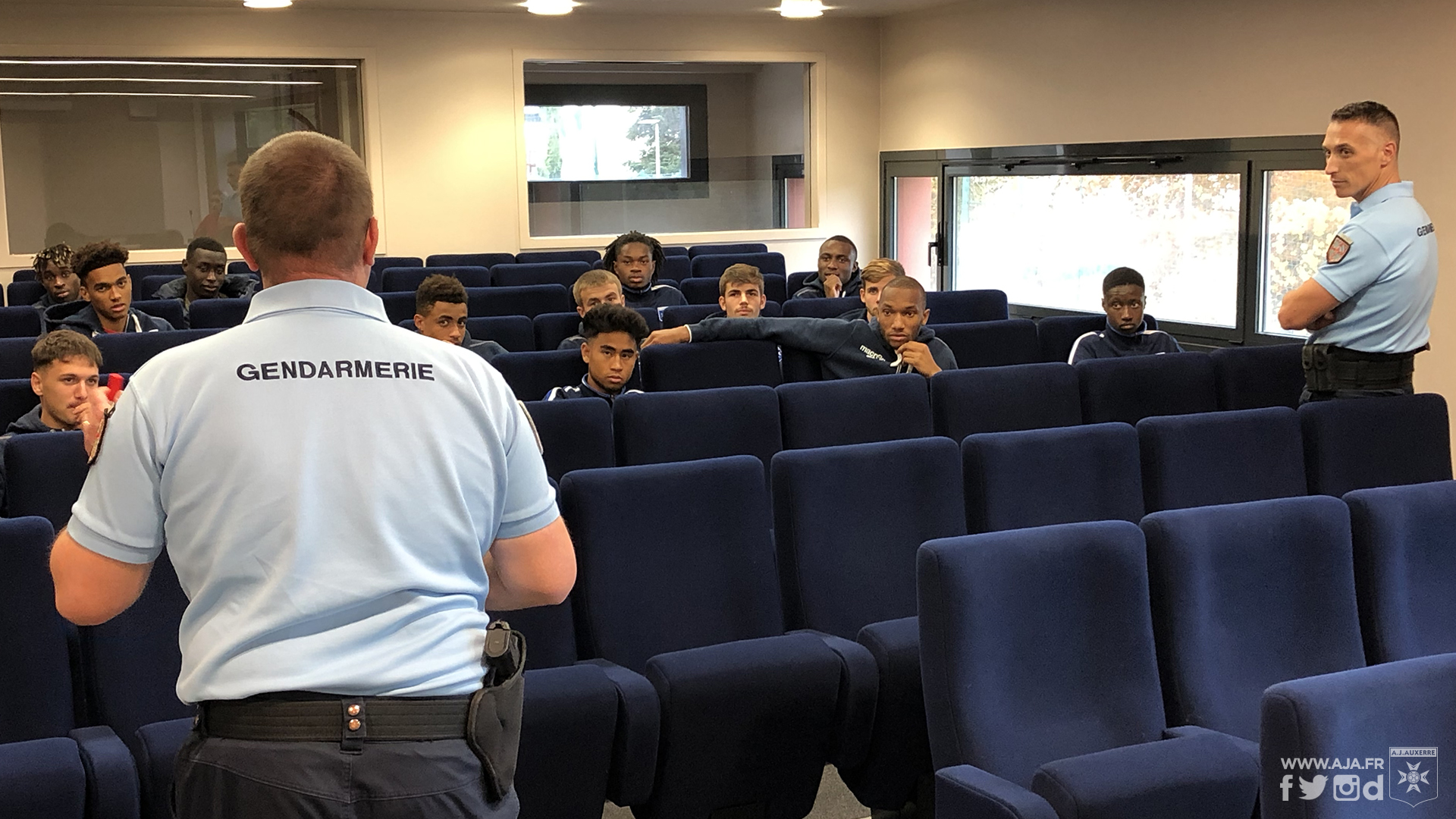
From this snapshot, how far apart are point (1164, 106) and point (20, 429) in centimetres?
744

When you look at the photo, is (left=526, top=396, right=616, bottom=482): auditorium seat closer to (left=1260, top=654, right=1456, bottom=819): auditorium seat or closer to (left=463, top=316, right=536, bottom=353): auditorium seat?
(left=463, top=316, right=536, bottom=353): auditorium seat

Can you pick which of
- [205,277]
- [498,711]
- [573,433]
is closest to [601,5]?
[205,277]

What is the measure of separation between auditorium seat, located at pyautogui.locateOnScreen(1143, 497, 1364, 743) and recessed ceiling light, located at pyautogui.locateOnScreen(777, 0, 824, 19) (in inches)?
348

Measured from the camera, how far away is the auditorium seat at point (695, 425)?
13.8 ft

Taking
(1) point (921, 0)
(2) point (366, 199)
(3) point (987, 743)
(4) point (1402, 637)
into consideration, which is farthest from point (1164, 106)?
(2) point (366, 199)

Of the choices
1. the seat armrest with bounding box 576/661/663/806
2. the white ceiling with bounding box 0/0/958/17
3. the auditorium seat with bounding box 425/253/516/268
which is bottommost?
the seat armrest with bounding box 576/661/663/806

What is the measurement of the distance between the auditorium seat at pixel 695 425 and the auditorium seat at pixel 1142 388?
48.6 inches

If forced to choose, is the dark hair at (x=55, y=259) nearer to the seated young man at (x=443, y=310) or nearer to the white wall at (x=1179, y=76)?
the seated young man at (x=443, y=310)

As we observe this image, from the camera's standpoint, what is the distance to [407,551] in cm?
158

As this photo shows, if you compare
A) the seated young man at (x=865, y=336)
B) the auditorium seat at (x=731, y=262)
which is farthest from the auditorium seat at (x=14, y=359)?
the auditorium seat at (x=731, y=262)

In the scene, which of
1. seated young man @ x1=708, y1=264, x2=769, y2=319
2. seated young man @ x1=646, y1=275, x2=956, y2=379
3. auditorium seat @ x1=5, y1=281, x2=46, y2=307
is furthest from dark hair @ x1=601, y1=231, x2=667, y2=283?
auditorium seat @ x1=5, y1=281, x2=46, y2=307

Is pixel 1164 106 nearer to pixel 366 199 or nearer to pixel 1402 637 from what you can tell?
pixel 1402 637

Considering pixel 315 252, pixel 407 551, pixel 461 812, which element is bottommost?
pixel 461 812

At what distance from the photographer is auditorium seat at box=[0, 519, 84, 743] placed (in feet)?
8.86
